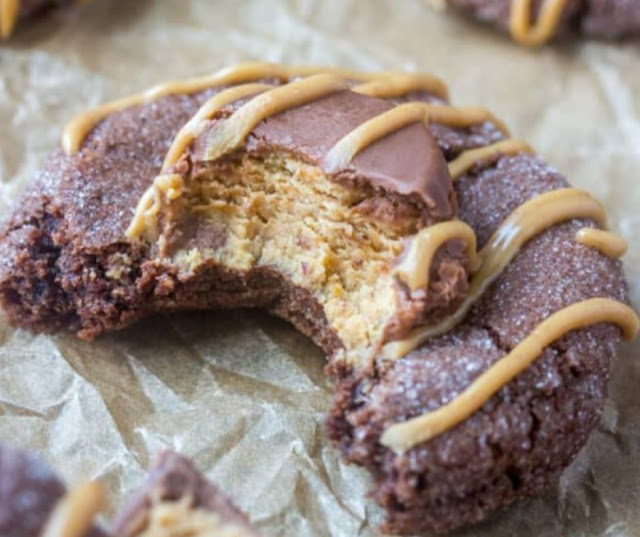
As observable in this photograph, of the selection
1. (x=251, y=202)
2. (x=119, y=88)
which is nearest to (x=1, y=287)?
(x=251, y=202)

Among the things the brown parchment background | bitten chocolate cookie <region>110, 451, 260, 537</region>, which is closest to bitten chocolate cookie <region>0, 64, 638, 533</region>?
the brown parchment background

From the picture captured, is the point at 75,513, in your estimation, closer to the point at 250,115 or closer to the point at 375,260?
the point at 375,260

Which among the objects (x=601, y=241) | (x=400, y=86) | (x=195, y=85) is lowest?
(x=195, y=85)

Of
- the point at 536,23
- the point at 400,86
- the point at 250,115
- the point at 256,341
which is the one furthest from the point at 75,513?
the point at 536,23

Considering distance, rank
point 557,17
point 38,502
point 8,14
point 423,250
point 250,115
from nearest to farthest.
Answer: point 38,502
point 423,250
point 250,115
point 8,14
point 557,17

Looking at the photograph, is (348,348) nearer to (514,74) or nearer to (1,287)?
(1,287)

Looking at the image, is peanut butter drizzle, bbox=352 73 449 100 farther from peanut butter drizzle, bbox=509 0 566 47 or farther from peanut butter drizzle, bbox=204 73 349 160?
peanut butter drizzle, bbox=509 0 566 47
